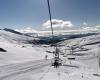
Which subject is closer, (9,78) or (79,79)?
(9,78)

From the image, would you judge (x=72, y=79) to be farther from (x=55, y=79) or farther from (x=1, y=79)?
(x=1, y=79)

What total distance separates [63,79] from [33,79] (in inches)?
223

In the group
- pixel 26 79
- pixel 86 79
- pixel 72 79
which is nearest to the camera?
pixel 26 79

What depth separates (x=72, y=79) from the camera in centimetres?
3070

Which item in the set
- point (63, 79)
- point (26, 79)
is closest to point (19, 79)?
point (26, 79)

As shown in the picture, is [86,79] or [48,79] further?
[86,79]

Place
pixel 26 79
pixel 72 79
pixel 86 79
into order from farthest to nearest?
pixel 86 79
pixel 72 79
pixel 26 79

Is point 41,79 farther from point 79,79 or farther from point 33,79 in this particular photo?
point 79,79

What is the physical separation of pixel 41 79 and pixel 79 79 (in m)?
8.18

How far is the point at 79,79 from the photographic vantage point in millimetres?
31906

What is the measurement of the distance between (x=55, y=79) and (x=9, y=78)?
8.67 meters

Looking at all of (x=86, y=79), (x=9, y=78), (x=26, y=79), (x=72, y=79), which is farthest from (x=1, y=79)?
(x=86, y=79)

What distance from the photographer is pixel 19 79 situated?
93.5 ft

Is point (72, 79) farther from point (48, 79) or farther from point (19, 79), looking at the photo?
point (19, 79)
